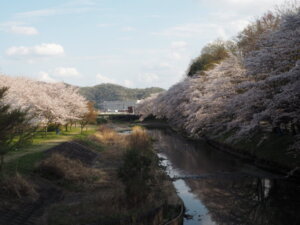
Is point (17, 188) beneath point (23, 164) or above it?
beneath

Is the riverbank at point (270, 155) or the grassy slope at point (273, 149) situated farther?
the grassy slope at point (273, 149)

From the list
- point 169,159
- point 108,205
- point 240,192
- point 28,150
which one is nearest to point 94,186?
point 108,205

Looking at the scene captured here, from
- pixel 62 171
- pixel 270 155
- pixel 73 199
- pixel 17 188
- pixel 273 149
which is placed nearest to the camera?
pixel 17 188

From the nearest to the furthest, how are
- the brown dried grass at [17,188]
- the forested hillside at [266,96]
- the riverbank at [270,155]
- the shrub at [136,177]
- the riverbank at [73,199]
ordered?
the riverbank at [73,199] → the shrub at [136,177] → the brown dried grass at [17,188] → the forested hillside at [266,96] → the riverbank at [270,155]

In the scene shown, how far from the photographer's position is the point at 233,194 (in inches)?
862

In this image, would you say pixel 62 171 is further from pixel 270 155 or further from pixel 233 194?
pixel 270 155

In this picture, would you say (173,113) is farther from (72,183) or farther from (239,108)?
(72,183)

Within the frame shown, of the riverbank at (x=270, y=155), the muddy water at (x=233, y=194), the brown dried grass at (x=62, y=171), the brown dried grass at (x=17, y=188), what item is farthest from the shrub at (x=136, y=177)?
the riverbank at (x=270, y=155)

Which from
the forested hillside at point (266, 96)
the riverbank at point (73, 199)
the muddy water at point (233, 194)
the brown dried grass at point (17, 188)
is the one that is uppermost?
the forested hillside at point (266, 96)

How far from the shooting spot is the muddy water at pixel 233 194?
690 inches

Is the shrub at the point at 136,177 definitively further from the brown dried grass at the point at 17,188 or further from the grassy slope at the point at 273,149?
the grassy slope at the point at 273,149

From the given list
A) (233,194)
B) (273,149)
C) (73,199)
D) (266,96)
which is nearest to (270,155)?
(273,149)

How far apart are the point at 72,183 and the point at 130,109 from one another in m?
131

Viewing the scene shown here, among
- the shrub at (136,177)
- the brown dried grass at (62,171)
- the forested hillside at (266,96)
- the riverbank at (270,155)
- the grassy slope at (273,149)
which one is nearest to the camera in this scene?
the shrub at (136,177)
